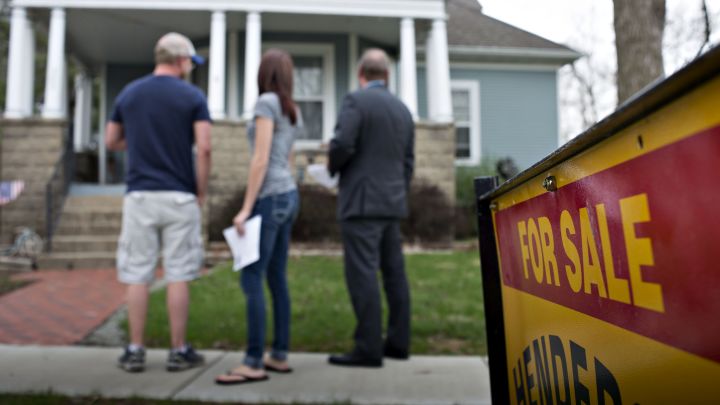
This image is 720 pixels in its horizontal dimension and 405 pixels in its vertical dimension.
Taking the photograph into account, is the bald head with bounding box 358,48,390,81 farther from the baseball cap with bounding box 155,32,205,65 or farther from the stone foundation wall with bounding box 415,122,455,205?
the stone foundation wall with bounding box 415,122,455,205

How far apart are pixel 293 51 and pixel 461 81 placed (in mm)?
4445

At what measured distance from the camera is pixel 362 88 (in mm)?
3451

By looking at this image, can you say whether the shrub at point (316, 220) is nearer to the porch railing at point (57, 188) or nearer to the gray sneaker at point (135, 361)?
the porch railing at point (57, 188)

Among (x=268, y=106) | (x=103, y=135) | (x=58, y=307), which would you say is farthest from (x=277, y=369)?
(x=103, y=135)

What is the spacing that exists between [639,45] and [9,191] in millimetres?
9622

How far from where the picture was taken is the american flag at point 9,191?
Answer: 9.21 meters

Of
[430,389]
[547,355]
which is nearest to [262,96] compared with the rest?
[430,389]

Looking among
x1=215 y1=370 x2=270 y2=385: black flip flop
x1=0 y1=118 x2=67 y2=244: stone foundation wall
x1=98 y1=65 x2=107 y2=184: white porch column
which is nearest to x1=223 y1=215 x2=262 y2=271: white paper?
x1=215 y1=370 x2=270 y2=385: black flip flop

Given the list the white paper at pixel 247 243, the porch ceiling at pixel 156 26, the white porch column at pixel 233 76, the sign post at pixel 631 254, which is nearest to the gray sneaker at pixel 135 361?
the white paper at pixel 247 243

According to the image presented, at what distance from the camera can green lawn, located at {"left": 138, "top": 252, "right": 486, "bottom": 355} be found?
3.99 meters

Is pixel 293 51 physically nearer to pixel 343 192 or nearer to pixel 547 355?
pixel 343 192

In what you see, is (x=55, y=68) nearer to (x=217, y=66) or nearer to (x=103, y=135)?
(x=217, y=66)

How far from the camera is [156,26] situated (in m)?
11.1

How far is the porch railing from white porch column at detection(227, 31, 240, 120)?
3129mm
